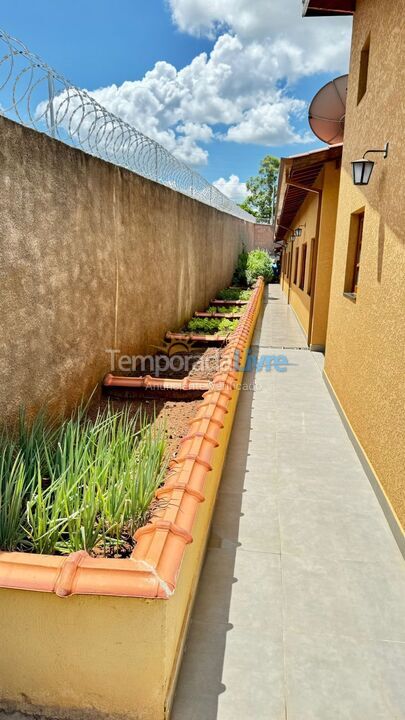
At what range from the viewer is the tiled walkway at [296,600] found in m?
2.09

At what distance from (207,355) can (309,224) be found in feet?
20.2

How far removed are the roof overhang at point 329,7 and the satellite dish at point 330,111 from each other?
186 cm

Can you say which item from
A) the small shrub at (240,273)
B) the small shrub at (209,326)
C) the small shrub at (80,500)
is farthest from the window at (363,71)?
the small shrub at (240,273)

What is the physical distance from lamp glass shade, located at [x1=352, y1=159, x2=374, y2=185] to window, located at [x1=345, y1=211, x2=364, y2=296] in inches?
46.3

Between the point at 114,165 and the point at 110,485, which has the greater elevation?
the point at 114,165

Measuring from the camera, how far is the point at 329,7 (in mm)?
5668

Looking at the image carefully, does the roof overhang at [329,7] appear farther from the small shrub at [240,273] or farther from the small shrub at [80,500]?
the small shrub at [240,273]

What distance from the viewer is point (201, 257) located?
1153cm

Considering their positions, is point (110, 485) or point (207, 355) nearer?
point (110, 485)

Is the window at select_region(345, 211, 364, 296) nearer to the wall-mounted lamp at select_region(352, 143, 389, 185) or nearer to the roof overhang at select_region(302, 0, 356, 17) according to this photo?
the wall-mounted lamp at select_region(352, 143, 389, 185)

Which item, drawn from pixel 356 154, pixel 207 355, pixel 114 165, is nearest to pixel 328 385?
pixel 207 355

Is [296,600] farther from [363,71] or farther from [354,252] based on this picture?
[363,71]

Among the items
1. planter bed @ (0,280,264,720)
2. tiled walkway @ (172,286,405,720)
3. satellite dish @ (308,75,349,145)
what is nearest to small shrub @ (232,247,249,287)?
satellite dish @ (308,75,349,145)

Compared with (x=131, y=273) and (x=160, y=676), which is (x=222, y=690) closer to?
(x=160, y=676)
